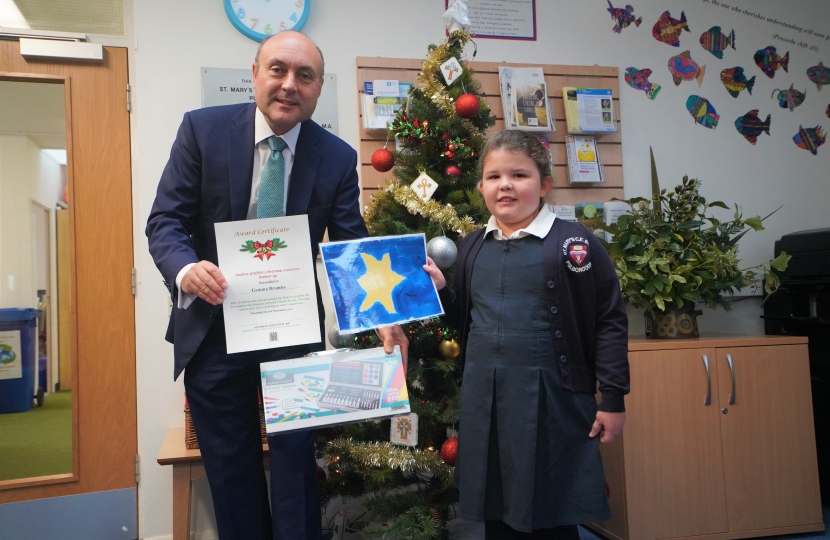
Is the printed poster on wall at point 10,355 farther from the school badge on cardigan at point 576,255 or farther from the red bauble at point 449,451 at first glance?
the school badge on cardigan at point 576,255

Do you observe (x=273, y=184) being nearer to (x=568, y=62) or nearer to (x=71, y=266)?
(x=71, y=266)

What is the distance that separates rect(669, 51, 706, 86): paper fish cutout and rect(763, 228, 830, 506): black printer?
0.98m

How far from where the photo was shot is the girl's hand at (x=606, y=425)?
1566 millimetres

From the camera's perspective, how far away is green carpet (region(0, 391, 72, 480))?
254 centimetres

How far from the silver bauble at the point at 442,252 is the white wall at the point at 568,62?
104cm

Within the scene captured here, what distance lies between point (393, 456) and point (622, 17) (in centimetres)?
255

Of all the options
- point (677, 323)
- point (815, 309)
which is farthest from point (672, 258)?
point (815, 309)

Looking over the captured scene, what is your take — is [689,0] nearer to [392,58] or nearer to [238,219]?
[392,58]

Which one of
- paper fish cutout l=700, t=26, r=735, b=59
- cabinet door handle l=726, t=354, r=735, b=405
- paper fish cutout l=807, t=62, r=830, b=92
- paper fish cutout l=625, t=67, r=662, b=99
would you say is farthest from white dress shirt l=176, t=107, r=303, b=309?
paper fish cutout l=807, t=62, r=830, b=92

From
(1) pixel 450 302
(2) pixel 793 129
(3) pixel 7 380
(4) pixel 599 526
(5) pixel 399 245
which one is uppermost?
(2) pixel 793 129

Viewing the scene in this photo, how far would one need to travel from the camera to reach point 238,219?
145 centimetres

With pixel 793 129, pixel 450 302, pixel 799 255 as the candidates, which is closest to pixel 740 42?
pixel 793 129

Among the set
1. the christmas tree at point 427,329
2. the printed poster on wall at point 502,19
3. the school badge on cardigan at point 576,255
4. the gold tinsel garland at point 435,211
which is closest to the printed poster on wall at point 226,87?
the christmas tree at point 427,329

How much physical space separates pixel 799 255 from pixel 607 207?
94 cm
